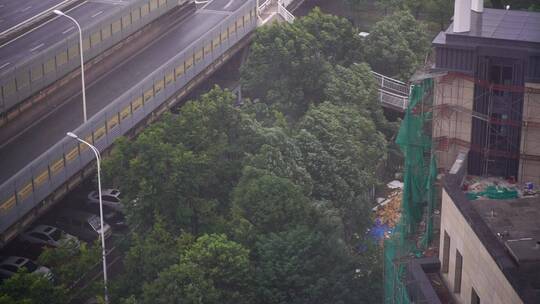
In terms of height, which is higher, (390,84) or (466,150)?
(466,150)

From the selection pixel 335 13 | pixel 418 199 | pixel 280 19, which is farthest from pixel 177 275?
pixel 335 13

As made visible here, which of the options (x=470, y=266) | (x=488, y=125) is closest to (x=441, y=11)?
(x=488, y=125)

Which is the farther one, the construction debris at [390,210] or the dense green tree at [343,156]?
the construction debris at [390,210]

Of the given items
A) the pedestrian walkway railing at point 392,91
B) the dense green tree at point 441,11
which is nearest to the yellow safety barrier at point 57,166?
the pedestrian walkway railing at point 392,91

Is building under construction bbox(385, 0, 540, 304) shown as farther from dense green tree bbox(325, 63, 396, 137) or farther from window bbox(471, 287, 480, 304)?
dense green tree bbox(325, 63, 396, 137)

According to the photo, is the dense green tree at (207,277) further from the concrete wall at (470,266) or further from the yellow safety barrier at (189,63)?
the yellow safety barrier at (189,63)

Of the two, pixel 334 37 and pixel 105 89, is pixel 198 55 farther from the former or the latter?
pixel 334 37
